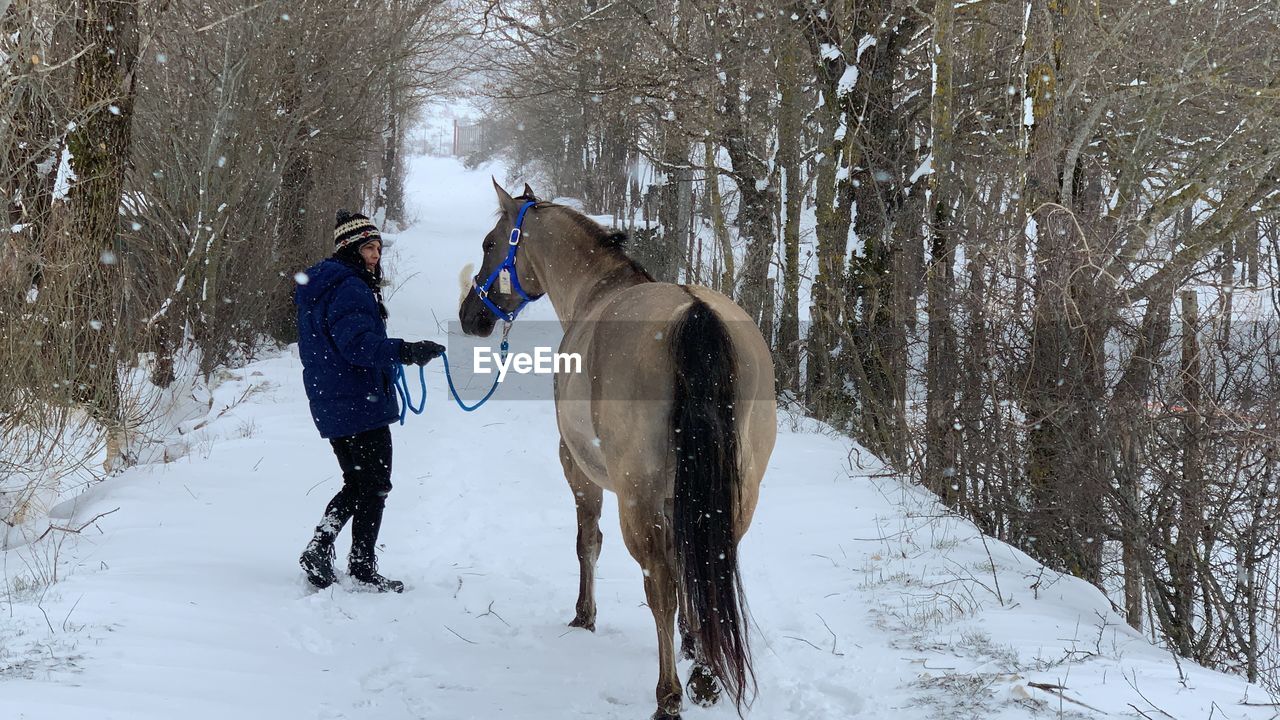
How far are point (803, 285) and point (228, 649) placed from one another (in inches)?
889

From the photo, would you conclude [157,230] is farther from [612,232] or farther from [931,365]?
[931,365]

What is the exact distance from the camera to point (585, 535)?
4.47 m

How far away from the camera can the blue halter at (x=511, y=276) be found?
5.02m

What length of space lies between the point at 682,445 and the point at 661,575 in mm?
524

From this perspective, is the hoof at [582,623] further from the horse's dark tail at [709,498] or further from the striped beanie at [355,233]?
the striped beanie at [355,233]

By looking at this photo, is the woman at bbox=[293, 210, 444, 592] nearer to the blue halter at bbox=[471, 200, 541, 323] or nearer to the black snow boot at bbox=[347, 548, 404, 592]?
the black snow boot at bbox=[347, 548, 404, 592]

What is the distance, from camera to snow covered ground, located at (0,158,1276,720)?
3.20 meters

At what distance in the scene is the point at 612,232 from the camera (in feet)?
15.1

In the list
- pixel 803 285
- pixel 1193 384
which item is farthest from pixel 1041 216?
pixel 803 285

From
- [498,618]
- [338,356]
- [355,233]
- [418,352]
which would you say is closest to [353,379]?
[338,356]

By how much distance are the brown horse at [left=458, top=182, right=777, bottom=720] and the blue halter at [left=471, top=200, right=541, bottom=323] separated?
1.09 metres

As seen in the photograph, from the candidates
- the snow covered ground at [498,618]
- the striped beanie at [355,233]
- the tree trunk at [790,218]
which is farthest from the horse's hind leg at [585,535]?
the tree trunk at [790,218]

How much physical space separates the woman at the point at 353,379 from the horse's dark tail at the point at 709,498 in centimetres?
143

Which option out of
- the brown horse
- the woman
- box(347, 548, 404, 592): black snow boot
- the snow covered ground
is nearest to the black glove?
the woman
